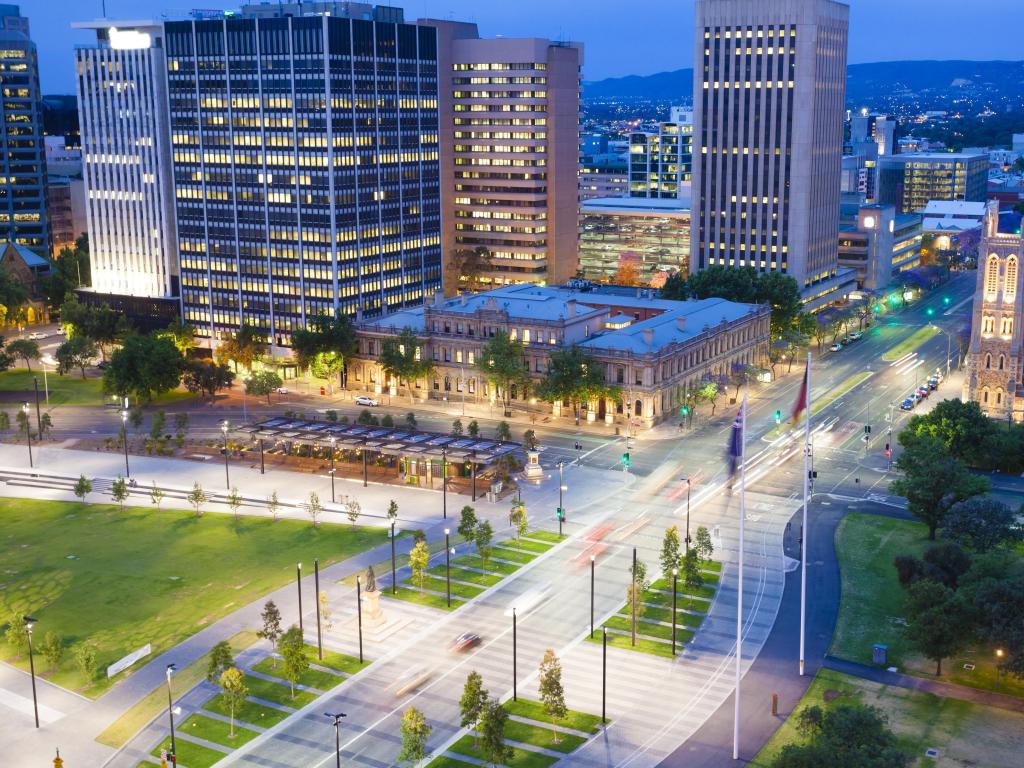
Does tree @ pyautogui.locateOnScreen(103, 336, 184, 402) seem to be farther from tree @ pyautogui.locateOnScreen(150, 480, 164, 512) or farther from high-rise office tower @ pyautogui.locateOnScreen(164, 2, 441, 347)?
tree @ pyautogui.locateOnScreen(150, 480, 164, 512)

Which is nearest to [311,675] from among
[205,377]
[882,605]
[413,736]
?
[413,736]

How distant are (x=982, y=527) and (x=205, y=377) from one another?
367 feet

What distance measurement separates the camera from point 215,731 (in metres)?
77.1

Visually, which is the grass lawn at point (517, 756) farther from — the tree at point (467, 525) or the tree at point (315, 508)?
the tree at point (315, 508)

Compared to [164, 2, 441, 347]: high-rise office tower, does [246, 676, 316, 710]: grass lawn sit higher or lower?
lower

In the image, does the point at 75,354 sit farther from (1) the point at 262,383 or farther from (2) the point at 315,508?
(2) the point at 315,508

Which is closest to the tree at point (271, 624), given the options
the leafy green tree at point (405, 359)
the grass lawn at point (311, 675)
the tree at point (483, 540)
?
the grass lawn at point (311, 675)

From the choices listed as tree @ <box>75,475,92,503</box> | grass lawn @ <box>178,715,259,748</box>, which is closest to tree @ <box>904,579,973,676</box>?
grass lawn @ <box>178,715,259,748</box>

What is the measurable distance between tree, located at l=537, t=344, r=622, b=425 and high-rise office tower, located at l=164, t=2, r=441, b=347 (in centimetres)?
5028

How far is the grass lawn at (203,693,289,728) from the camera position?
78125 mm

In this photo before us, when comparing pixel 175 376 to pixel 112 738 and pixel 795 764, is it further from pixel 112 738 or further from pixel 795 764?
pixel 795 764

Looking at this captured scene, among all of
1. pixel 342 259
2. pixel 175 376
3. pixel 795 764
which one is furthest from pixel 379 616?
pixel 342 259

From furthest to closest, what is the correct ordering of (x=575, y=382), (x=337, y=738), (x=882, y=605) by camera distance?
(x=575, y=382), (x=882, y=605), (x=337, y=738)

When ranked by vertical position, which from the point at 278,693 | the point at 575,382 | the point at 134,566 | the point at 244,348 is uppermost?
the point at 244,348
